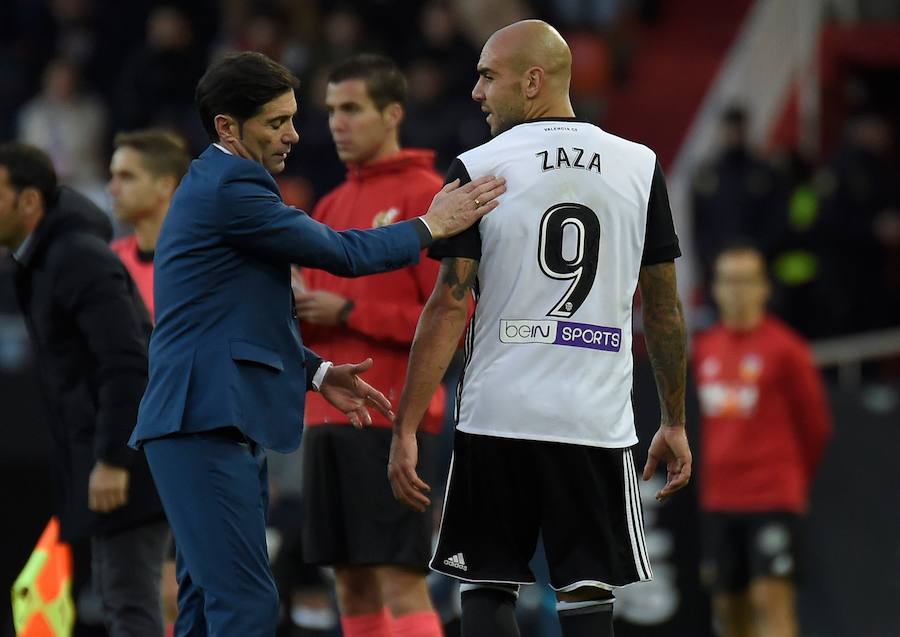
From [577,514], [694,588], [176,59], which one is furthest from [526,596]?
[176,59]

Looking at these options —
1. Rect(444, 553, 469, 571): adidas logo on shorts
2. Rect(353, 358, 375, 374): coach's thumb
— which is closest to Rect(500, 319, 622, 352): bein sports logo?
Rect(353, 358, 375, 374): coach's thumb

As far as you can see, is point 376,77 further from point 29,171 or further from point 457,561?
point 457,561

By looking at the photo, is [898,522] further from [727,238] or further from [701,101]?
[701,101]

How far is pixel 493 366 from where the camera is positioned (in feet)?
17.2

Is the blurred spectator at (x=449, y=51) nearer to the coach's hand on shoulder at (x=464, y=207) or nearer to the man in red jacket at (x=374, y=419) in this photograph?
the man in red jacket at (x=374, y=419)

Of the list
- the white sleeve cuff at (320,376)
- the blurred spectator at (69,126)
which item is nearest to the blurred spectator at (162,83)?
the blurred spectator at (69,126)

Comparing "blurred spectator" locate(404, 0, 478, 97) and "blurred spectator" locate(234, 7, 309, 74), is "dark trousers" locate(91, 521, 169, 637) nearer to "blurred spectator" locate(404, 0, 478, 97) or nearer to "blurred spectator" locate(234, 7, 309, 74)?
"blurred spectator" locate(404, 0, 478, 97)

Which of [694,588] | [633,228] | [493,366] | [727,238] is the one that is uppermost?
[727,238]

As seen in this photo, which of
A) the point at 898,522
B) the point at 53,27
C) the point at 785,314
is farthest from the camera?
the point at 53,27

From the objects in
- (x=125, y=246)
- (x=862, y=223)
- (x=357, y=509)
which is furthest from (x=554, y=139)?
(x=862, y=223)

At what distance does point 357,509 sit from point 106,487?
95cm

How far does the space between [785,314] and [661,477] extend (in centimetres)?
388

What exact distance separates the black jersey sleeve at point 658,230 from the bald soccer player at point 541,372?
45 millimetres

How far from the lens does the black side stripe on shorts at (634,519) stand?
521 cm
